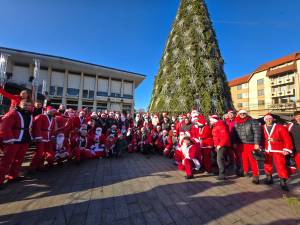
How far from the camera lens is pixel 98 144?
281 inches

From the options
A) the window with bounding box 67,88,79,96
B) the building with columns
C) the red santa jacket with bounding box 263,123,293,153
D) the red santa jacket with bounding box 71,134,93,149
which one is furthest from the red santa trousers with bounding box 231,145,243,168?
the window with bounding box 67,88,79,96

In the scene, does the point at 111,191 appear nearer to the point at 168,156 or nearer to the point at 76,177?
the point at 76,177

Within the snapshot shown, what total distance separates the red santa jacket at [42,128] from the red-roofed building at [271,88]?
131 ft

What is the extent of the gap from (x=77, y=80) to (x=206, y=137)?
2495 cm

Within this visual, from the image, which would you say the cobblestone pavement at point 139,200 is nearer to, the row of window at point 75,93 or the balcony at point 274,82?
the row of window at point 75,93

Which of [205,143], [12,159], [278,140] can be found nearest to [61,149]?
[12,159]

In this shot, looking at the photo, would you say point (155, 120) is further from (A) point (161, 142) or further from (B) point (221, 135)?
(B) point (221, 135)

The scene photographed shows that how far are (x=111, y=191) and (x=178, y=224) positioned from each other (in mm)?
1756

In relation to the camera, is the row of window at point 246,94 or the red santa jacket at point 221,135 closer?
the red santa jacket at point 221,135

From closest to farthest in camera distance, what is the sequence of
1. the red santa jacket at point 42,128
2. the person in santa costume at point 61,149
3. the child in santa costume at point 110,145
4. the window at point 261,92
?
the red santa jacket at point 42,128
the person in santa costume at point 61,149
the child in santa costume at point 110,145
the window at point 261,92

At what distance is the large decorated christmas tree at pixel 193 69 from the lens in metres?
7.94

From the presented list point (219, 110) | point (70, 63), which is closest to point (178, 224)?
point (219, 110)

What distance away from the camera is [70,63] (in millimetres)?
23219

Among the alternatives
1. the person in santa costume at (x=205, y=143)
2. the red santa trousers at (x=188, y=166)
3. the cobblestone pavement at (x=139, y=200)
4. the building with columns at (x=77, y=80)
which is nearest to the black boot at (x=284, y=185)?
the cobblestone pavement at (x=139, y=200)
